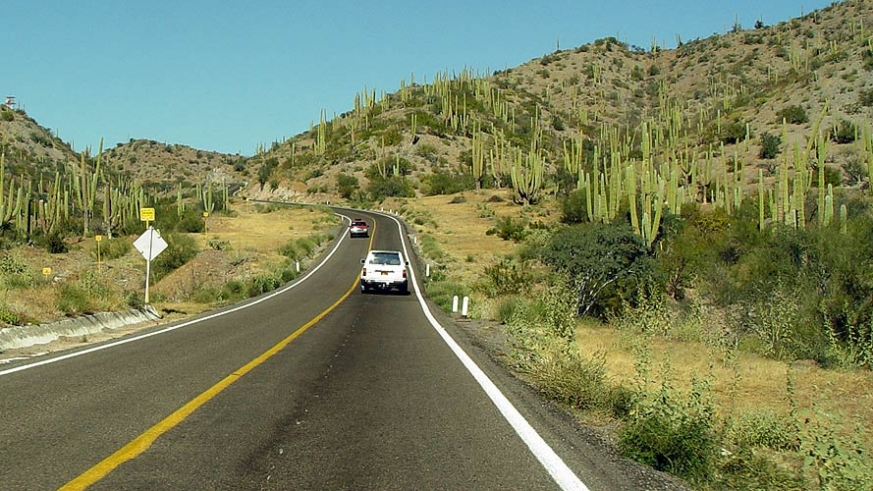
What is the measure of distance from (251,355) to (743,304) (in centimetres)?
1627

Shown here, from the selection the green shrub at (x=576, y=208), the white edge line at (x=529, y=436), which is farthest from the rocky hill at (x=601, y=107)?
the white edge line at (x=529, y=436)

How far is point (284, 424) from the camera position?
6805 millimetres

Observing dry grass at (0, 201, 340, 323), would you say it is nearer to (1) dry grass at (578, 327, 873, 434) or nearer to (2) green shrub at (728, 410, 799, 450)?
(1) dry grass at (578, 327, 873, 434)

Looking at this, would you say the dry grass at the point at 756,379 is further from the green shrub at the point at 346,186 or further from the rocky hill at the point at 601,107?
the green shrub at the point at 346,186

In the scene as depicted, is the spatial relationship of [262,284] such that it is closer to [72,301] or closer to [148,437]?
[72,301]

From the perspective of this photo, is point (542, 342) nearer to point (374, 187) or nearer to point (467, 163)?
point (374, 187)

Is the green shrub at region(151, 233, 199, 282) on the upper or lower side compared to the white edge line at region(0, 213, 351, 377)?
upper

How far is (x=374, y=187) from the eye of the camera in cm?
10638

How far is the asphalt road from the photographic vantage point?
5238 millimetres

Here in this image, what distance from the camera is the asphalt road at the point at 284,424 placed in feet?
17.2

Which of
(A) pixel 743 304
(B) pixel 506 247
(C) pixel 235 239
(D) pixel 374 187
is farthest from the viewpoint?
(D) pixel 374 187

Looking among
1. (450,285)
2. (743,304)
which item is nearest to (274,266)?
(450,285)

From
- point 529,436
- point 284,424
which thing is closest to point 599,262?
point 529,436

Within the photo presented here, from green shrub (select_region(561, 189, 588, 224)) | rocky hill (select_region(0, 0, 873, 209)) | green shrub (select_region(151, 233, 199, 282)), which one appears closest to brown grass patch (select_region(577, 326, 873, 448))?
green shrub (select_region(151, 233, 199, 282))
